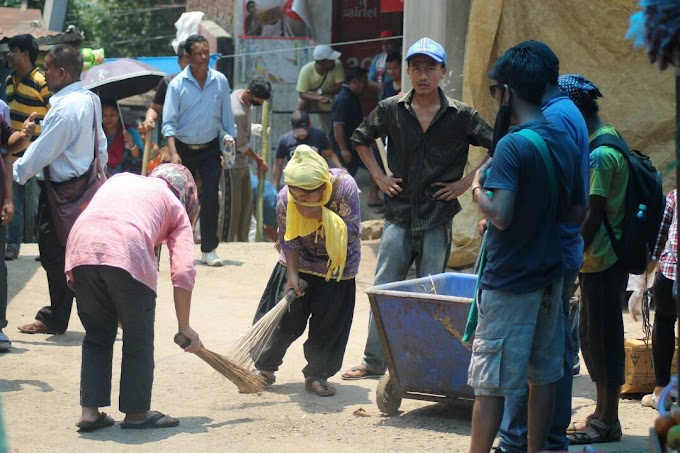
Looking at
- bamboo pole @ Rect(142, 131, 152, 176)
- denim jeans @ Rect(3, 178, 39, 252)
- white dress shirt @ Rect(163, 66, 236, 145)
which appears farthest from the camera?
bamboo pole @ Rect(142, 131, 152, 176)

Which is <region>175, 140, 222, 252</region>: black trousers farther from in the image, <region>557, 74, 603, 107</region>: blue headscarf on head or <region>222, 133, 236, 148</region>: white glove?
<region>557, 74, 603, 107</region>: blue headscarf on head

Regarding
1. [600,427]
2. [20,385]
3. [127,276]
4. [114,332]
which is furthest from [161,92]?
[600,427]

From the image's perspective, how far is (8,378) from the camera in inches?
268

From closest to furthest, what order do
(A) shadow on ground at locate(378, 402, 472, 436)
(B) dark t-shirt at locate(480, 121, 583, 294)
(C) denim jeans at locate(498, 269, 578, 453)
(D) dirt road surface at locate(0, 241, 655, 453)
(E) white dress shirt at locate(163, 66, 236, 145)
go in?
(B) dark t-shirt at locate(480, 121, 583, 294) → (C) denim jeans at locate(498, 269, 578, 453) → (D) dirt road surface at locate(0, 241, 655, 453) → (A) shadow on ground at locate(378, 402, 472, 436) → (E) white dress shirt at locate(163, 66, 236, 145)

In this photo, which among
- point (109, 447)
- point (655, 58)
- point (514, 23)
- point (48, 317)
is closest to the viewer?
point (655, 58)

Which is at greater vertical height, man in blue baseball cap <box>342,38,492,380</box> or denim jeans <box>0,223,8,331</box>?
man in blue baseball cap <box>342,38,492,380</box>

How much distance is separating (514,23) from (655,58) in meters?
5.68

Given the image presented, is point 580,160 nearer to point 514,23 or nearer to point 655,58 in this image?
point 655,58

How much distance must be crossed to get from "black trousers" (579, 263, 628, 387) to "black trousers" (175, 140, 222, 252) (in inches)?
200

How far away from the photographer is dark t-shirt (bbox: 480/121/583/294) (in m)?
4.42

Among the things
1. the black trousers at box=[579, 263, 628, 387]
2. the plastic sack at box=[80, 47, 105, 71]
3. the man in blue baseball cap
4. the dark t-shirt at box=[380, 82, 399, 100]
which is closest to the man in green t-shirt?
the black trousers at box=[579, 263, 628, 387]

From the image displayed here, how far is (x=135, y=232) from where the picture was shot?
5.47m

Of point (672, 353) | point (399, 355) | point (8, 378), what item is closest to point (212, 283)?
point (8, 378)

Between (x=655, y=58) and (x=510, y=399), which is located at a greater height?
(x=655, y=58)
